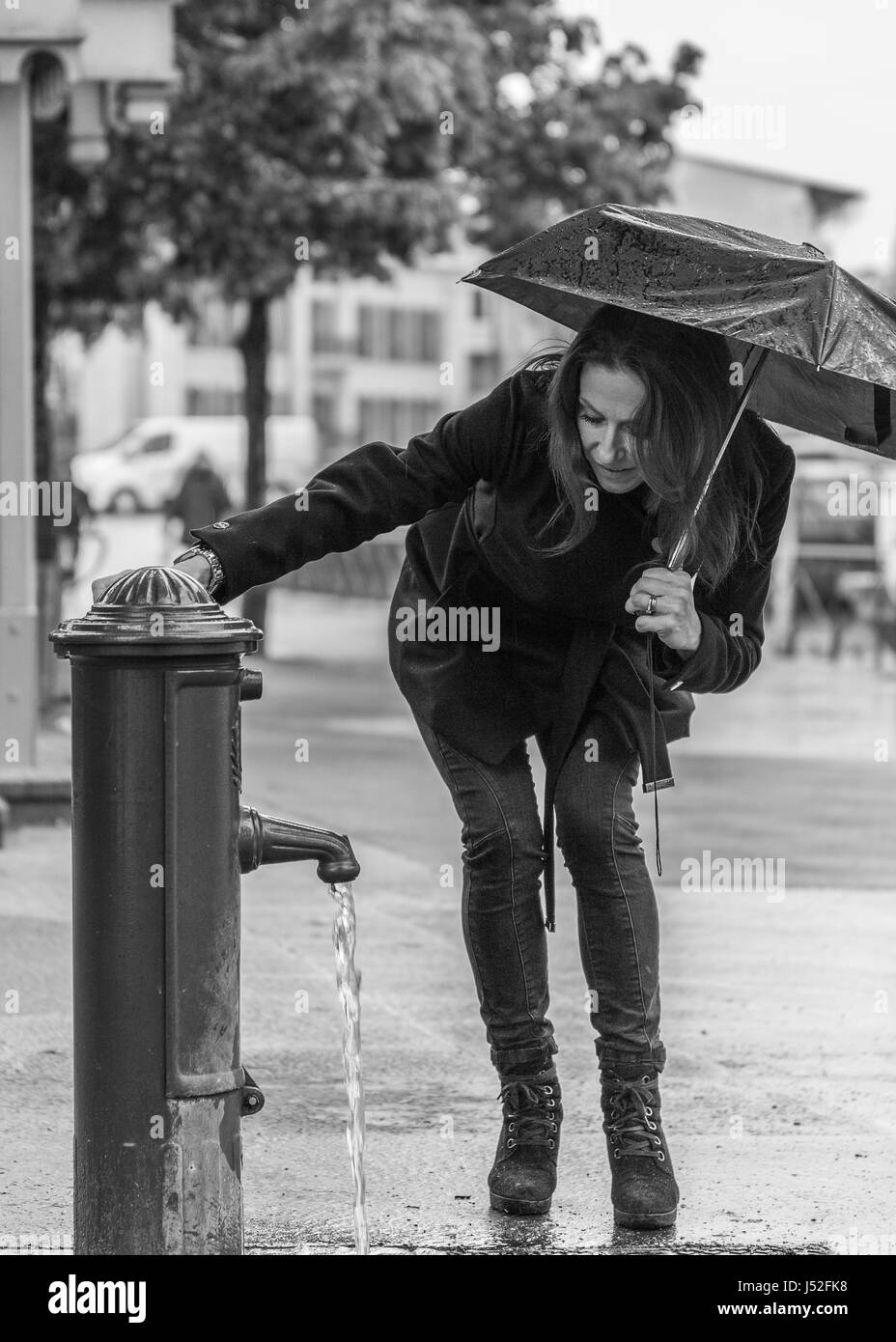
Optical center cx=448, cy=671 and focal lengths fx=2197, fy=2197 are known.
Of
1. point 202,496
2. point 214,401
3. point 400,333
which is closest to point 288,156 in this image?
point 202,496

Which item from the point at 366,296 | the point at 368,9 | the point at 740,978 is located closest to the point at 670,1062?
the point at 740,978

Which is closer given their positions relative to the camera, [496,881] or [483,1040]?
[496,881]

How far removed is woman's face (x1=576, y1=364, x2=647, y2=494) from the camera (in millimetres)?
3754

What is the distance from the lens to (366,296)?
210ft

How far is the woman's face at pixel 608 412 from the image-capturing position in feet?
12.3

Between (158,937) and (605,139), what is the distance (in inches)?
605

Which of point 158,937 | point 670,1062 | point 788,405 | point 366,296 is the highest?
point 366,296

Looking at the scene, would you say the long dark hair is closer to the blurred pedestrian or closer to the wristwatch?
the wristwatch

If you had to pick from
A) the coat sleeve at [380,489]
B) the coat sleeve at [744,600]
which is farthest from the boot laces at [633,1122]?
the coat sleeve at [380,489]

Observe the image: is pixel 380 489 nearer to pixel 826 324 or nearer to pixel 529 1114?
pixel 826 324

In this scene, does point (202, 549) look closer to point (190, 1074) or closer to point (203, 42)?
point (190, 1074)

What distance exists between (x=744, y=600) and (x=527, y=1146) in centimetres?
107

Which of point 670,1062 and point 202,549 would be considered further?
point 670,1062

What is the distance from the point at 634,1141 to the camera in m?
3.96
